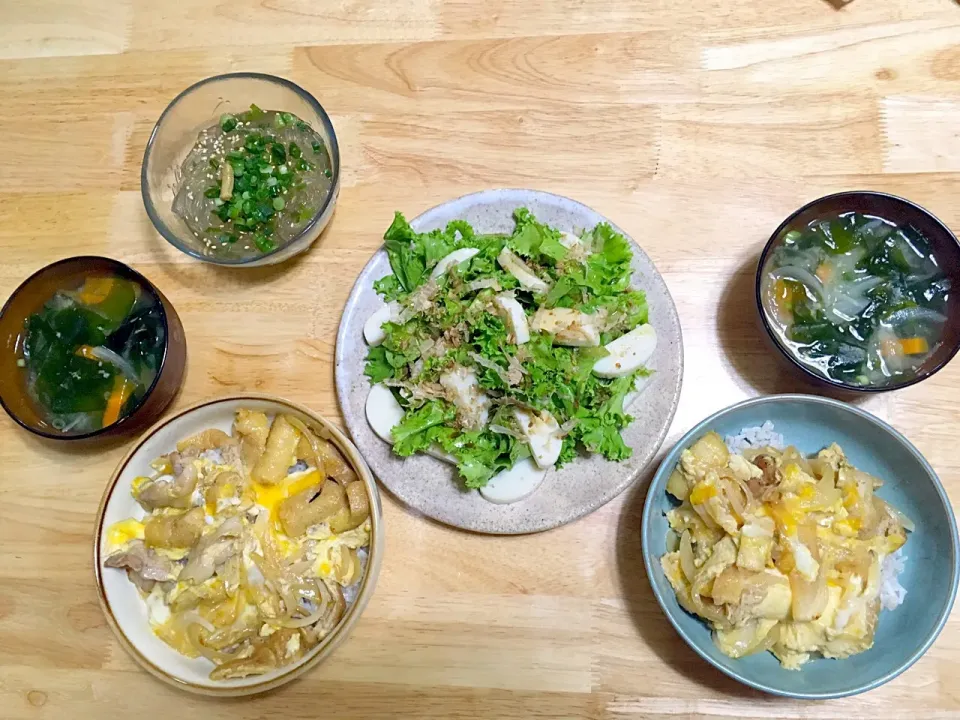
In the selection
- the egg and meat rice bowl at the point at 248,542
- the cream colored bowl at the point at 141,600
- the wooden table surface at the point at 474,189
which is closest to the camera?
the cream colored bowl at the point at 141,600

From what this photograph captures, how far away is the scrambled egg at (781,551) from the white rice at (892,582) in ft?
0.21

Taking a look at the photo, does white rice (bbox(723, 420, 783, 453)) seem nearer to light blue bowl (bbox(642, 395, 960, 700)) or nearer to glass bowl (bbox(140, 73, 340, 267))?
light blue bowl (bbox(642, 395, 960, 700))

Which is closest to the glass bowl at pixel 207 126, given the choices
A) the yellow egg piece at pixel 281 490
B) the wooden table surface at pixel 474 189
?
the wooden table surface at pixel 474 189

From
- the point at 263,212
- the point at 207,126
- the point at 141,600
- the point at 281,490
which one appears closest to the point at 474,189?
the point at 263,212

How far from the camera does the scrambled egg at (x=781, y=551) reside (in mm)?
1662

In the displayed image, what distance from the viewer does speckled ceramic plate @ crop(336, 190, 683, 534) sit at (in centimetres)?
187

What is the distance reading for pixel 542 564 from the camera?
2.01 metres

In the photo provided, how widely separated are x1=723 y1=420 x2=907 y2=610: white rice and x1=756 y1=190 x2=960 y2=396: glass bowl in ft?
0.61

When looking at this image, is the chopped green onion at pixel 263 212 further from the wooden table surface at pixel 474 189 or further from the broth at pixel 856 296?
the broth at pixel 856 296

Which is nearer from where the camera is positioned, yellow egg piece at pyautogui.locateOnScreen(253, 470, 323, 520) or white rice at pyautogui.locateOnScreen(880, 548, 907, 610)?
white rice at pyautogui.locateOnScreen(880, 548, 907, 610)

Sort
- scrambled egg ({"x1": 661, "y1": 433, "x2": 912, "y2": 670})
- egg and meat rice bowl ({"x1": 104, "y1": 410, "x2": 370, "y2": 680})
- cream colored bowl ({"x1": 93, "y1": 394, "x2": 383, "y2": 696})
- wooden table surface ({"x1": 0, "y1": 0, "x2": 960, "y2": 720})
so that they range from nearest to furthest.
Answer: scrambled egg ({"x1": 661, "y1": 433, "x2": 912, "y2": 670})
cream colored bowl ({"x1": 93, "y1": 394, "x2": 383, "y2": 696})
egg and meat rice bowl ({"x1": 104, "y1": 410, "x2": 370, "y2": 680})
wooden table surface ({"x1": 0, "y1": 0, "x2": 960, "y2": 720})

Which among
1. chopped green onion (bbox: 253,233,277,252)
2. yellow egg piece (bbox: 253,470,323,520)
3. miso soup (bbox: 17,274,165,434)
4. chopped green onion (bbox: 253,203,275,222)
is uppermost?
chopped green onion (bbox: 253,203,275,222)

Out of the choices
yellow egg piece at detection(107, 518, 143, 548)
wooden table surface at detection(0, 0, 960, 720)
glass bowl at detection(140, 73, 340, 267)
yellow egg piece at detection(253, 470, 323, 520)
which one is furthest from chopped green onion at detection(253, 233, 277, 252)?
yellow egg piece at detection(107, 518, 143, 548)

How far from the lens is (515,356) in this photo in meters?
1.85
